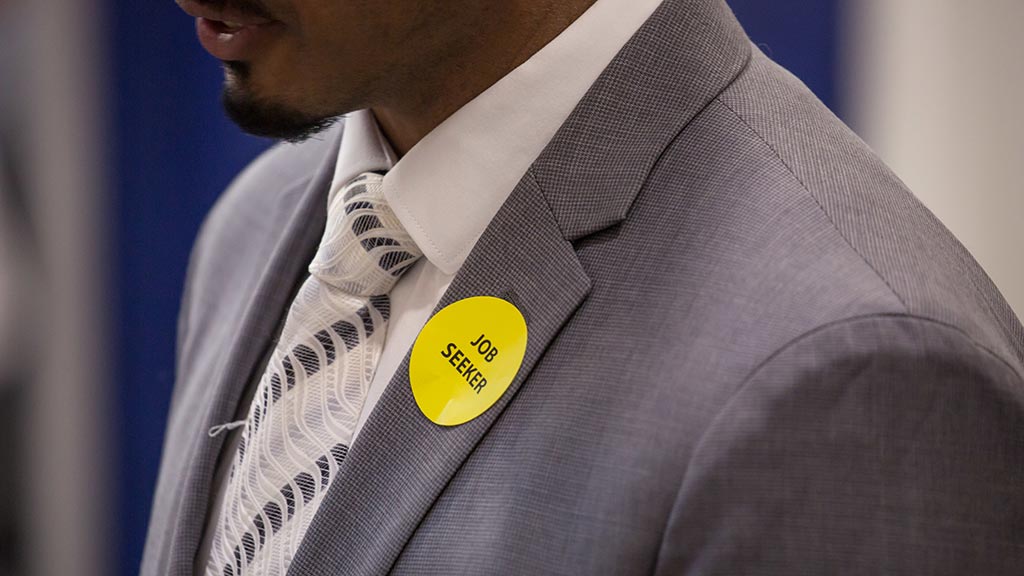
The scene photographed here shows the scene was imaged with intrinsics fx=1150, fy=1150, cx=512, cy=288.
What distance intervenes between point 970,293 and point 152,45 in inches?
72.0

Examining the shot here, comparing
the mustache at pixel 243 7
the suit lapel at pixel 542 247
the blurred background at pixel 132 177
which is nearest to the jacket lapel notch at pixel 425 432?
the suit lapel at pixel 542 247

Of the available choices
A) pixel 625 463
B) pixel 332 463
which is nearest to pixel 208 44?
pixel 332 463

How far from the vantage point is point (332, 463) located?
2.69 feet

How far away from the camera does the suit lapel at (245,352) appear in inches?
36.0

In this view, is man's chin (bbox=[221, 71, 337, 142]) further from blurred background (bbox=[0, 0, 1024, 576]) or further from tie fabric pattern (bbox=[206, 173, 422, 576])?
blurred background (bbox=[0, 0, 1024, 576])

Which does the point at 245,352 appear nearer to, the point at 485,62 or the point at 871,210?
the point at 485,62

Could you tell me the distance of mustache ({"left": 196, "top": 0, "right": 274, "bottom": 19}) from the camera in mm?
835

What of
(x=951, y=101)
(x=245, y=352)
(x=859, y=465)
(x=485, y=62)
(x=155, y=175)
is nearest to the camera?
(x=859, y=465)

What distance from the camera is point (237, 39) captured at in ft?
2.85

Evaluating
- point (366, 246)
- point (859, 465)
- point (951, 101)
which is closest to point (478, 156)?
point (366, 246)

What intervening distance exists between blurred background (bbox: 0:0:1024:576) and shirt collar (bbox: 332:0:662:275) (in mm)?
1317

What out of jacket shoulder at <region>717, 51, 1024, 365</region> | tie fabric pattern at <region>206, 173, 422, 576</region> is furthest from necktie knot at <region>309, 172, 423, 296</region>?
jacket shoulder at <region>717, 51, 1024, 365</region>

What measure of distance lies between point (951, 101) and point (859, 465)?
1.62m

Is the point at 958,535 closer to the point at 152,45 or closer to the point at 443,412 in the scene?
the point at 443,412
